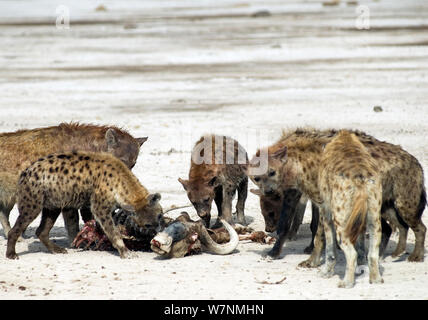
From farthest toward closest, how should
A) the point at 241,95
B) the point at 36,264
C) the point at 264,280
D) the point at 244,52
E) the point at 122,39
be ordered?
1. the point at 122,39
2. the point at 244,52
3. the point at 241,95
4. the point at 36,264
5. the point at 264,280

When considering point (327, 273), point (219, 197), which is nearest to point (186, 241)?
point (327, 273)

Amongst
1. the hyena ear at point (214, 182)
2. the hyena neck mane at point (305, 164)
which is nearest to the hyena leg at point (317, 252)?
the hyena neck mane at point (305, 164)

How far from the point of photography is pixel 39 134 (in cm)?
801

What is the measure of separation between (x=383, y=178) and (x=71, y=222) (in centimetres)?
275

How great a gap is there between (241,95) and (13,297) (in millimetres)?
10461

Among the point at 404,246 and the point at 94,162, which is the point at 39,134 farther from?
the point at 404,246

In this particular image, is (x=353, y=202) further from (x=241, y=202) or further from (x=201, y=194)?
(x=241, y=202)

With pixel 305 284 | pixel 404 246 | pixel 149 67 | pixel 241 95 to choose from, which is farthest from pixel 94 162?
pixel 149 67

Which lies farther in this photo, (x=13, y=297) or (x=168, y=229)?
(x=168, y=229)

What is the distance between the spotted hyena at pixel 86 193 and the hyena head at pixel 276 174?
867 millimetres

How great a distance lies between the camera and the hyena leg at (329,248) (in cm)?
648

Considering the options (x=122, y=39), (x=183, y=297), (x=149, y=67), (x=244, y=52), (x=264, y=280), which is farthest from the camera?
(x=122, y=39)

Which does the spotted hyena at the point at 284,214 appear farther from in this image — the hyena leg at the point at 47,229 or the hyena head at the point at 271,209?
the hyena leg at the point at 47,229

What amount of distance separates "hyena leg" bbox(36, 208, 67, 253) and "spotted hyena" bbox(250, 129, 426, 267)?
1.71 metres
